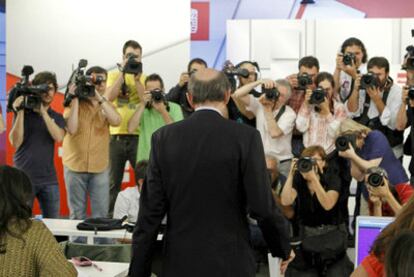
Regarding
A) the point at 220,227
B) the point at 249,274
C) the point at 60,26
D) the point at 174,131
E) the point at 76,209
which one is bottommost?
the point at 76,209

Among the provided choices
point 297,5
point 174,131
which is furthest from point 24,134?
point 297,5

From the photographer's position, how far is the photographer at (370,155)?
5.02 m

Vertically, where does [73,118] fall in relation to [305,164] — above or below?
above

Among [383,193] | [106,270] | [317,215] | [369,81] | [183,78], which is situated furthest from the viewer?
[183,78]

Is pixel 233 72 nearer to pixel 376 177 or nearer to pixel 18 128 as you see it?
pixel 18 128

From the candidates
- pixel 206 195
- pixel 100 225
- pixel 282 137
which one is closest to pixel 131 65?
pixel 282 137

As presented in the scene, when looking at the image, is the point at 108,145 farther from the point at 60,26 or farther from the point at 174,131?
the point at 174,131

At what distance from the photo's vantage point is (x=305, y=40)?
8117 millimetres

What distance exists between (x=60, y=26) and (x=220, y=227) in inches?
215

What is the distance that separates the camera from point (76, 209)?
6000 millimetres

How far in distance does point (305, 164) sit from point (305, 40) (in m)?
3.21

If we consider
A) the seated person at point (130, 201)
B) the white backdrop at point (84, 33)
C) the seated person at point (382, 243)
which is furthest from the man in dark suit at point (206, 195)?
the white backdrop at point (84, 33)

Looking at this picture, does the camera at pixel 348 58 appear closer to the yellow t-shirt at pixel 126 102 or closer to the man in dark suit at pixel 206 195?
the yellow t-shirt at pixel 126 102

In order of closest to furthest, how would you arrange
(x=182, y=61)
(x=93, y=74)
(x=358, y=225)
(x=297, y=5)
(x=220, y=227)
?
(x=220, y=227) → (x=358, y=225) → (x=93, y=74) → (x=182, y=61) → (x=297, y=5)
